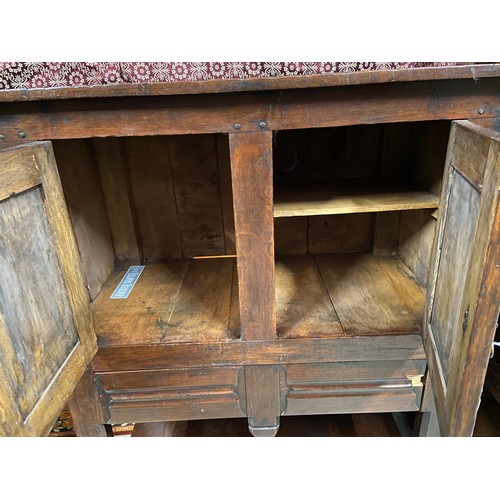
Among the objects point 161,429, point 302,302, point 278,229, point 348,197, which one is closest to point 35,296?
point 302,302

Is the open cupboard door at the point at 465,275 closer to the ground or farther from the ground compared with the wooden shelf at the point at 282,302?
farther from the ground

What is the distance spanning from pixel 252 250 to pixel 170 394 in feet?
1.94

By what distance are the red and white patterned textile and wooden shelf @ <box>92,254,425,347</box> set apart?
29.2 inches

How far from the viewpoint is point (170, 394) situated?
4.25 ft

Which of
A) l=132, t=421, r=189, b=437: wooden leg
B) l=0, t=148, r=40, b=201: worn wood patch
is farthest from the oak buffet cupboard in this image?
l=132, t=421, r=189, b=437: wooden leg

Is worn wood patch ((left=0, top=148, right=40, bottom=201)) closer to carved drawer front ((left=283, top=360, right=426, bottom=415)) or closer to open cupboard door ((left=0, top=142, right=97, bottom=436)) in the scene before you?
open cupboard door ((left=0, top=142, right=97, bottom=436))

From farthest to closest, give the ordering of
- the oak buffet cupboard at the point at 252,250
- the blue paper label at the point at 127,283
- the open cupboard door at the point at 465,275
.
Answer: the blue paper label at the point at 127,283, the oak buffet cupboard at the point at 252,250, the open cupboard door at the point at 465,275

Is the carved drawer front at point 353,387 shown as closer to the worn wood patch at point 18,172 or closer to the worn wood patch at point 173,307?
the worn wood patch at point 173,307

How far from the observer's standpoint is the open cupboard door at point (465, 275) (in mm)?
700

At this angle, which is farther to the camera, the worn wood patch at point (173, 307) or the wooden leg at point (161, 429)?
the wooden leg at point (161, 429)

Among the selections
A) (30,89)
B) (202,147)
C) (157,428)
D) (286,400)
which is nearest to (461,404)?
(286,400)

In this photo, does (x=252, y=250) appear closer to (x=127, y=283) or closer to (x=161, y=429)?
(x=127, y=283)

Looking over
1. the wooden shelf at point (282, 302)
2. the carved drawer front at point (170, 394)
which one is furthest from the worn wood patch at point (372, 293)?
the carved drawer front at point (170, 394)

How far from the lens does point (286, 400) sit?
130 cm
